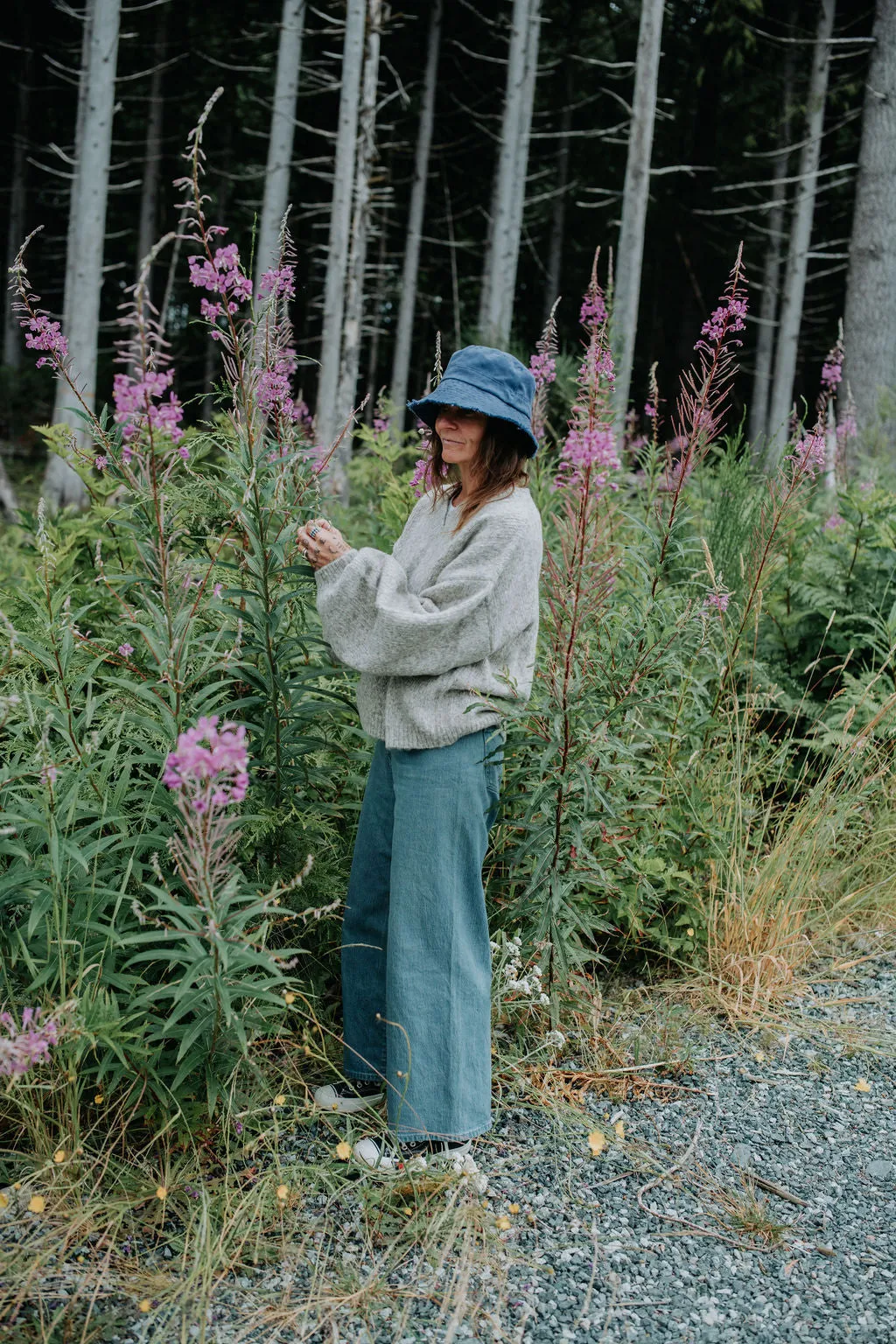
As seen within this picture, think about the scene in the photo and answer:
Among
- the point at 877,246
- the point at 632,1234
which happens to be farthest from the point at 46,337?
the point at 877,246

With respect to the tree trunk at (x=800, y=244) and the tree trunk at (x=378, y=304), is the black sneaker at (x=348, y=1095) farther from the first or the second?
the tree trunk at (x=800, y=244)

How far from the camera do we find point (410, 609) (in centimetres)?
239

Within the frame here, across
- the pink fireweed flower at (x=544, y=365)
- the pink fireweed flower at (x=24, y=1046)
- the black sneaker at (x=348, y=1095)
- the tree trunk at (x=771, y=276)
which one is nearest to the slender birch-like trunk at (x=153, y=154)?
the tree trunk at (x=771, y=276)

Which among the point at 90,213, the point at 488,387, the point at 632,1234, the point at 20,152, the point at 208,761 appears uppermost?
the point at 20,152

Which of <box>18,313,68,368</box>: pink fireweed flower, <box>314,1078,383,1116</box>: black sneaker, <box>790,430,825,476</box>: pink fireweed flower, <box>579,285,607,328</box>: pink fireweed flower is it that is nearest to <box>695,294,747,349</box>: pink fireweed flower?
<box>579,285,607,328</box>: pink fireweed flower

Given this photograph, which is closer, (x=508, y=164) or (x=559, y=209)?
(x=508, y=164)

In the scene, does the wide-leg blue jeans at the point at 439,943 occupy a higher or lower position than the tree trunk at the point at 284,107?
lower

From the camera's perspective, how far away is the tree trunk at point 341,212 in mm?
9414

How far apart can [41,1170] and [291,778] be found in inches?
40.9

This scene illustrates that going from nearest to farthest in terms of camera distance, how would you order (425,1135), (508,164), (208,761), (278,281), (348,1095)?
(208,761)
(425,1135)
(278,281)
(348,1095)
(508,164)

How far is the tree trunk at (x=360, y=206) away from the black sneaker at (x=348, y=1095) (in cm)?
688

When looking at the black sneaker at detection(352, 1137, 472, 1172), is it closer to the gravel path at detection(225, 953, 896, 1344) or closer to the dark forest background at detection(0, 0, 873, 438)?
the gravel path at detection(225, 953, 896, 1344)

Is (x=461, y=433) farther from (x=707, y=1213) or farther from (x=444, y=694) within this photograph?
(x=707, y=1213)

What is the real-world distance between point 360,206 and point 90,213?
9.12ft
